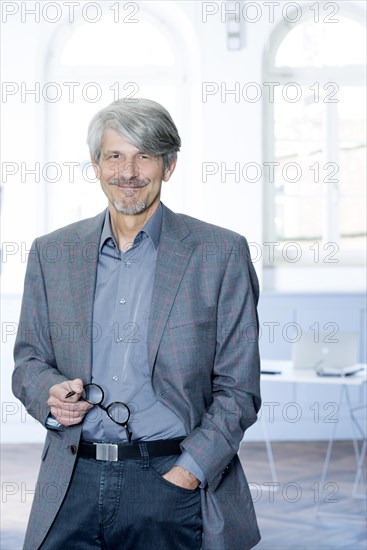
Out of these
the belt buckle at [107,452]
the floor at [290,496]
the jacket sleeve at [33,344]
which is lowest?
the floor at [290,496]

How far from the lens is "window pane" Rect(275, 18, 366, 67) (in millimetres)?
7770

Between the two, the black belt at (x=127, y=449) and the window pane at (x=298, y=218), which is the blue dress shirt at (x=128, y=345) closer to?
the black belt at (x=127, y=449)

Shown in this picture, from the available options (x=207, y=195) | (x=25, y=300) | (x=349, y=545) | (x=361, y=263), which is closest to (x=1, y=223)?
(x=207, y=195)

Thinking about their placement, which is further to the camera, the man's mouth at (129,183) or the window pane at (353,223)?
the window pane at (353,223)

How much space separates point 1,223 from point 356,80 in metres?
3.07

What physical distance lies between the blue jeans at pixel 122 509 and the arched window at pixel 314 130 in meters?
→ 5.73

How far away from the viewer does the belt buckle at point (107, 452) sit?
6.70 feet

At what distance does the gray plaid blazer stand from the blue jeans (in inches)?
1.3

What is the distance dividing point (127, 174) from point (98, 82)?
5.81 metres

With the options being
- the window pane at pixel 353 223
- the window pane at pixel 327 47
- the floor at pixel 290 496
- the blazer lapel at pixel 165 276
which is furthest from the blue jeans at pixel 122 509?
the window pane at pixel 327 47

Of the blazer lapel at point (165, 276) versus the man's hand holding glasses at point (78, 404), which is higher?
the blazer lapel at point (165, 276)

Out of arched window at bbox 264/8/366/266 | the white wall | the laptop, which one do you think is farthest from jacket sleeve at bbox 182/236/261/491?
arched window at bbox 264/8/366/266

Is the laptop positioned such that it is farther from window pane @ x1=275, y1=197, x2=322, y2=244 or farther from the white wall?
window pane @ x1=275, y1=197, x2=322, y2=244

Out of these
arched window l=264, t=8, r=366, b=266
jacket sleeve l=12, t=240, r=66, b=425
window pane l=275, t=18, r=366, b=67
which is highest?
window pane l=275, t=18, r=366, b=67
